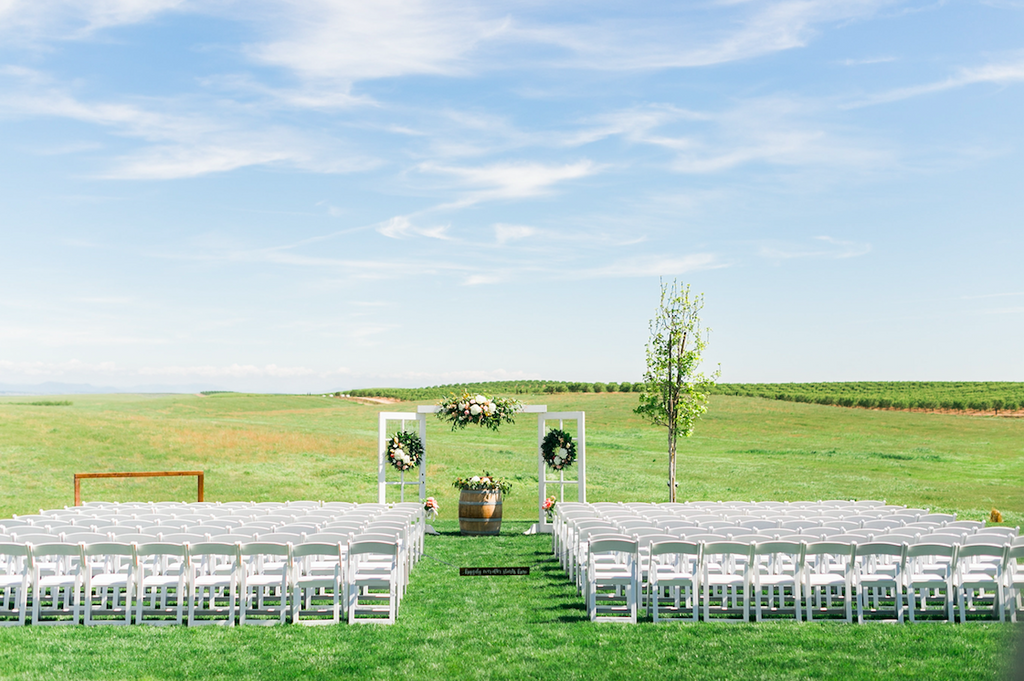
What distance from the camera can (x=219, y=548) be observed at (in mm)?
10406

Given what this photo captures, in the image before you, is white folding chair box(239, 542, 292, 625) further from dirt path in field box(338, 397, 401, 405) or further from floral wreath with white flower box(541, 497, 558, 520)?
dirt path in field box(338, 397, 401, 405)

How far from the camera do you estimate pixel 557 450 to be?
20688mm

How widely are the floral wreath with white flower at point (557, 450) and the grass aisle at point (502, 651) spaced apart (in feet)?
31.3

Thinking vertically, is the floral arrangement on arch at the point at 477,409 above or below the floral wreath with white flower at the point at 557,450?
above

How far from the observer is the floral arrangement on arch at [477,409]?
2061cm

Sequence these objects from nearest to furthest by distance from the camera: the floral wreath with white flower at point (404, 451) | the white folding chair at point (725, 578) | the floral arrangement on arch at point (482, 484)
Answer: the white folding chair at point (725, 578), the floral arrangement on arch at point (482, 484), the floral wreath with white flower at point (404, 451)

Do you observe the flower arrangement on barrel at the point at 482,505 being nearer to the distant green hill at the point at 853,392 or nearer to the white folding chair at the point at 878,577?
the white folding chair at the point at 878,577

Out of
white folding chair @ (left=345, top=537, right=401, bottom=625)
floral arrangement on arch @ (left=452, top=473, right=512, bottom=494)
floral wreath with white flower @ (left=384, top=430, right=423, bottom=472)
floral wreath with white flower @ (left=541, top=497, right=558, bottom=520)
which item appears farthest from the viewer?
floral wreath with white flower @ (left=384, top=430, right=423, bottom=472)

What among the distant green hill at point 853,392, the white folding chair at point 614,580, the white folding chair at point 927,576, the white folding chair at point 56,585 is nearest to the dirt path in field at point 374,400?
the distant green hill at point 853,392

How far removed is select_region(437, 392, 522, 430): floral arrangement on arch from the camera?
20609 millimetres

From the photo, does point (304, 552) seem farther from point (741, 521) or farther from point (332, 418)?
point (332, 418)

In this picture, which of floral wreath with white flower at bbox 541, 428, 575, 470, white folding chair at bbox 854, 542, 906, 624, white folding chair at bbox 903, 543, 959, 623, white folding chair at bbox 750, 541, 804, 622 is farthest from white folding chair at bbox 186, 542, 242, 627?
floral wreath with white flower at bbox 541, 428, 575, 470

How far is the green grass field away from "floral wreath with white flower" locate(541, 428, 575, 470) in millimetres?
2093

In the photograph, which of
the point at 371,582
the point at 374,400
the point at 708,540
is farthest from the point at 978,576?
the point at 374,400
